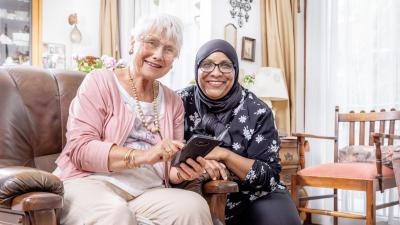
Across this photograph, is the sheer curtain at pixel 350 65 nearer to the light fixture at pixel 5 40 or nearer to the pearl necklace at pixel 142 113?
the pearl necklace at pixel 142 113

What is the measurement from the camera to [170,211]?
57.6 inches

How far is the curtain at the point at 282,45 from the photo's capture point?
3949 millimetres

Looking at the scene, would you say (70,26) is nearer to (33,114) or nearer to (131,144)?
(33,114)

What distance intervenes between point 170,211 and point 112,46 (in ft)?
13.4

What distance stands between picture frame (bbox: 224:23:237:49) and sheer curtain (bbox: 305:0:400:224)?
0.71 m

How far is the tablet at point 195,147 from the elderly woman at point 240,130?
0.37 meters

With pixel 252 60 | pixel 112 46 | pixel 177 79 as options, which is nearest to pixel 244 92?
pixel 252 60

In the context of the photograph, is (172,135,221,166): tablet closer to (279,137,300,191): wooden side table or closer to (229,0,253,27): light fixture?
(279,137,300,191): wooden side table

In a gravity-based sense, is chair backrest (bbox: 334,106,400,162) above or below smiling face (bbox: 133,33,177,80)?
below

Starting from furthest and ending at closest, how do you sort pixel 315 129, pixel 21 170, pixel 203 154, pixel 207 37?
pixel 315 129 < pixel 207 37 < pixel 203 154 < pixel 21 170

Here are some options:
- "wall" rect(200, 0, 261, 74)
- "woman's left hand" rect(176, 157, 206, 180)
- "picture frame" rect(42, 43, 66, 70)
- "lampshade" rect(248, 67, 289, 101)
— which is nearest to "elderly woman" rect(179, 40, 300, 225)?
"woman's left hand" rect(176, 157, 206, 180)

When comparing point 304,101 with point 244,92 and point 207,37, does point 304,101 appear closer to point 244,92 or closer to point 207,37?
point 207,37

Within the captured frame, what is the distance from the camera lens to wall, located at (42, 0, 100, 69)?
497 cm

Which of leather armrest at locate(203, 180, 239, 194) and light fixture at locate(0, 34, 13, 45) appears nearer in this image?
leather armrest at locate(203, 180, 239, 194)
